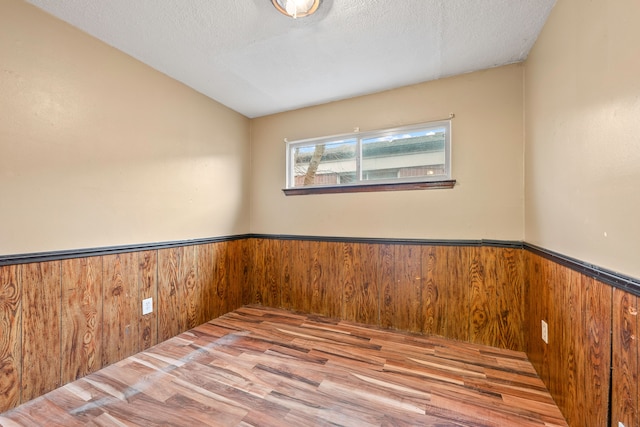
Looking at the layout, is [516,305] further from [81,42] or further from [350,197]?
[81,42]

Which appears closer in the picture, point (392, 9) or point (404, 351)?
A: point (392, 9)

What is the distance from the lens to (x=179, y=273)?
88.7 inches

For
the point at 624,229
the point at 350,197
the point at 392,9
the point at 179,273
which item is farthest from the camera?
the point at 350,197

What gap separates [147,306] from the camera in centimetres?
200

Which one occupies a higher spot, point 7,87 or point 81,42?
point 81,42

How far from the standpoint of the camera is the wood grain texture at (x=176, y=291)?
2.11 m

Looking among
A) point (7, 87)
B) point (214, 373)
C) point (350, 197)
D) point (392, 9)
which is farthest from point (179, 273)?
point (392, 9)

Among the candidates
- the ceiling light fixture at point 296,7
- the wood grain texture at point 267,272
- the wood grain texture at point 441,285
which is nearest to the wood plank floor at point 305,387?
the wood grain texture at point 441,285

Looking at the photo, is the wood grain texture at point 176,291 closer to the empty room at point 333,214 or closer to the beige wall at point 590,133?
the empty room at point 333,214

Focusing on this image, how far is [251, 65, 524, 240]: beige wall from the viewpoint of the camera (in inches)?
78.4

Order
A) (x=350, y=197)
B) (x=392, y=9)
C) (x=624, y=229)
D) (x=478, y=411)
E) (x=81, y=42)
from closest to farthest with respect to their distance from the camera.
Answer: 1. (x=624, y=229)
2. (x=478, y=411)
3. (x=392, y=9)
4. (x=81, y=42)
5. (x=350, y=197)

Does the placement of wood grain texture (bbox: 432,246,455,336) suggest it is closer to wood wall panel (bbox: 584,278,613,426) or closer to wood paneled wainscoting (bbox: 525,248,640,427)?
wood paneled wainscoting (bbox: 525,248,640,427)

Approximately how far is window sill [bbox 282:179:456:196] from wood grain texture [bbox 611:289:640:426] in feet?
4.45

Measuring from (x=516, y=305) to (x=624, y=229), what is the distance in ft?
4.33
